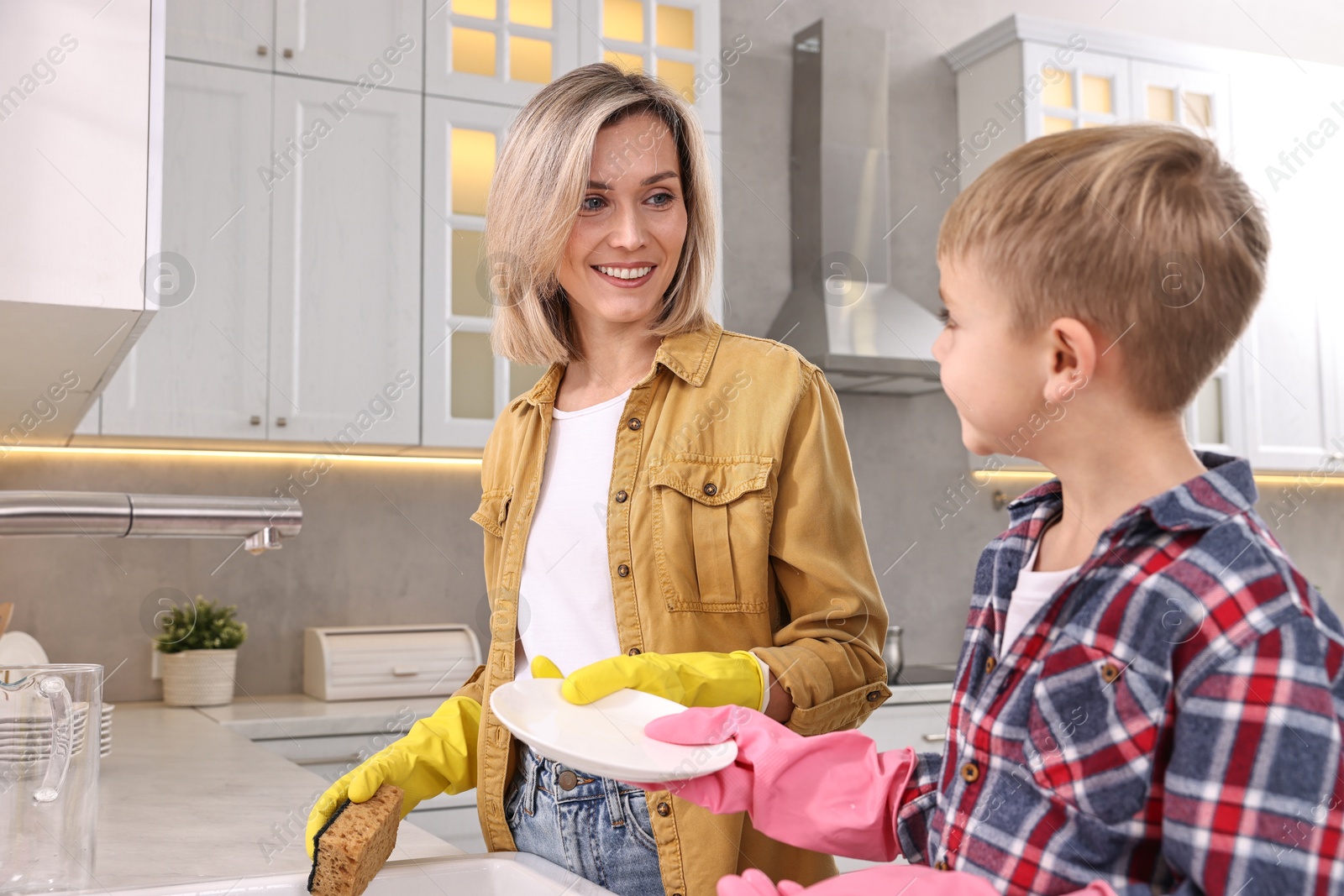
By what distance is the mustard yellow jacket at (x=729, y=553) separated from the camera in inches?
38.0

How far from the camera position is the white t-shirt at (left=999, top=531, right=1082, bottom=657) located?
0.61m

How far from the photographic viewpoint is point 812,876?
1.00m

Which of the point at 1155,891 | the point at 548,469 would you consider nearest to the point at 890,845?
the point at 1155,891

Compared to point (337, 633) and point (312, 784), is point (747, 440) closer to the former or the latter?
point (312, 784)

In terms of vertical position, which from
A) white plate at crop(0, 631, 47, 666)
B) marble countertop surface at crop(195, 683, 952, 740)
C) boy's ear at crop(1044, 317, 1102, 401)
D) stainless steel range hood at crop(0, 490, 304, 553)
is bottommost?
marble countertop surface at crop(195, 683, 952, 740)

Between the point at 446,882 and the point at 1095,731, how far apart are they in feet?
1.89

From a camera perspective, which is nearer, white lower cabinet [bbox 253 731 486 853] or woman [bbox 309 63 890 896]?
woman [bbox 309 63 890 896]

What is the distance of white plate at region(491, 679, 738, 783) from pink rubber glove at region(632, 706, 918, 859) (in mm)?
15

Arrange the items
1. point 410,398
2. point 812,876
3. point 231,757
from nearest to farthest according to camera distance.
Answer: point 812,876 → point 231,757 → point 410,398

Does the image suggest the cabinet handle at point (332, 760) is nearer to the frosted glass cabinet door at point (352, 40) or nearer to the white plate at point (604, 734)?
the frosted glass cabinet door at point (352, 40)

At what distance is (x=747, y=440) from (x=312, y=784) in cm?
74

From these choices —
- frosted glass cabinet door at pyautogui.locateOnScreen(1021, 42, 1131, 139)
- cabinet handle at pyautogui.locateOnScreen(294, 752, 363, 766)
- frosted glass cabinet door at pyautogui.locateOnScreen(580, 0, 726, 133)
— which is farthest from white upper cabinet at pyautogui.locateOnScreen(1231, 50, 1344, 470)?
cabinet handle at pyautogui.locateOnScreen(294, 752, 363, 766)

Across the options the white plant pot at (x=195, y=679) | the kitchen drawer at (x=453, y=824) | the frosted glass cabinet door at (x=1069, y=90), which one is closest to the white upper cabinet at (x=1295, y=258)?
the frosted glass cabinet door at (x=1069, y=90)

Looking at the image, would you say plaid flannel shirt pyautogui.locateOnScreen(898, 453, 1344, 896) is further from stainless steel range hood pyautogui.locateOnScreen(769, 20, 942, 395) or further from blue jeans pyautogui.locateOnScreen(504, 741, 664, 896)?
stainless steel range hood pyautogui.locateOnScreen(769, 20, 942, 395)
